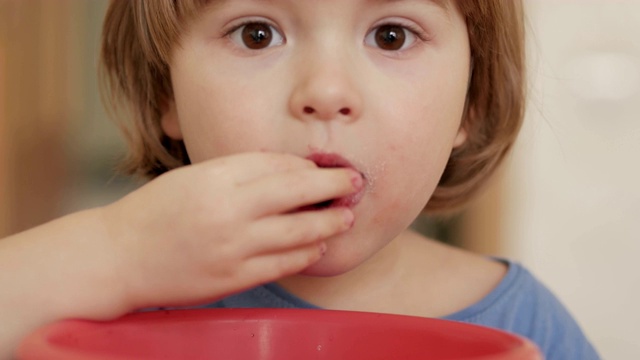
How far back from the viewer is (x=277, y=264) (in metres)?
0.72

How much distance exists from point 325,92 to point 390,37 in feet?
0.48

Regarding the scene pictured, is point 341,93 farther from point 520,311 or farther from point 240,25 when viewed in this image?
point 520,311

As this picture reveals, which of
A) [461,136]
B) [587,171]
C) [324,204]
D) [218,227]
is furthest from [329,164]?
[587,171]

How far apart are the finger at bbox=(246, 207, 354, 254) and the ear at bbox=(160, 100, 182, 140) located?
0.39 meters

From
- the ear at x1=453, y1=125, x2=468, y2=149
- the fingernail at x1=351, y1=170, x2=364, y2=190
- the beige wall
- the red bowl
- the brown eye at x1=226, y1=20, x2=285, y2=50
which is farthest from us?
the beige wall

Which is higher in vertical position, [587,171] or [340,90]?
[340,90]

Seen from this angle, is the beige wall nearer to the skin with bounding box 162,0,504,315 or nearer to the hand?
the skin with bounding box 162,0,504,315

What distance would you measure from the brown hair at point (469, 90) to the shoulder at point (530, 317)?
161 millimetres

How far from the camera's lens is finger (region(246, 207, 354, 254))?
0.70 metres

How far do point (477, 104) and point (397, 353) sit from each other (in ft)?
1.64

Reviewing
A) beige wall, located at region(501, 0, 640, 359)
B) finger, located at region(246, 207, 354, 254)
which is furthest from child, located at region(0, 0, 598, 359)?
beige wall, located at region(501, 0, 640, 359)

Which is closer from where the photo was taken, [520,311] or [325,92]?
[325,92]

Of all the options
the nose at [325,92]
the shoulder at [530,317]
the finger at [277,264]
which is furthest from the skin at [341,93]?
the shoulder at [530,317]

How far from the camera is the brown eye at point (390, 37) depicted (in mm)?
899
